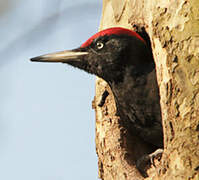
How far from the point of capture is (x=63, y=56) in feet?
12.7

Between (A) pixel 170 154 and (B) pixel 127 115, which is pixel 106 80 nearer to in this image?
(B) pixel 127 115

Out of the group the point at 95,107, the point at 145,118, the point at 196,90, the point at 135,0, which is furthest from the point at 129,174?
the point at 135,0

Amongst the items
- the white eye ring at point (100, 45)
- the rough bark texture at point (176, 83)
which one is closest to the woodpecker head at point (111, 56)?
the white eye ring at point (100, 45)

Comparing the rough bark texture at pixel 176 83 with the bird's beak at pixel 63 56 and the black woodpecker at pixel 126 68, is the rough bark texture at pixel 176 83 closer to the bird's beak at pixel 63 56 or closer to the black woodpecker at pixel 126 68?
the black woodpecker at pixel 126 68

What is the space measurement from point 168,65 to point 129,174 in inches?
41.6

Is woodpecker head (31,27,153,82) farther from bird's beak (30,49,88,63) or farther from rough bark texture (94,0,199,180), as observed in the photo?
rough bark texture (94,0,199,180)

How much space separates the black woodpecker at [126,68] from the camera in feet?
12.1

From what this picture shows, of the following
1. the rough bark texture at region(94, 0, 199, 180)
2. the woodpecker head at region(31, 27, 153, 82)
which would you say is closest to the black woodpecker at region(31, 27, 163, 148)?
the woodpecker head at region(31, 27, 153, 82)

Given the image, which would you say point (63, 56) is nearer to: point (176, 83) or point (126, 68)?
point (126, 68)

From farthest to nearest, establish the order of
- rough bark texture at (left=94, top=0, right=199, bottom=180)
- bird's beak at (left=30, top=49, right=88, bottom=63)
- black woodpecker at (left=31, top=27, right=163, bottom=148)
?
bird's beak at (left=30, top=49, right=88, bottom=63) < black woodpecker at (left=31, top=27, right=163, bottom=148) < rough bark texture at (left=94, top=0, right=199, bottom=180)

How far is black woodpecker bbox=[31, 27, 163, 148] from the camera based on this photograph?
12.1 feet

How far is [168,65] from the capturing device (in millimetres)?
2730

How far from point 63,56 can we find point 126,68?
58cm

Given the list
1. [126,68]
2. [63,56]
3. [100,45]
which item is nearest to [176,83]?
[126,68]
